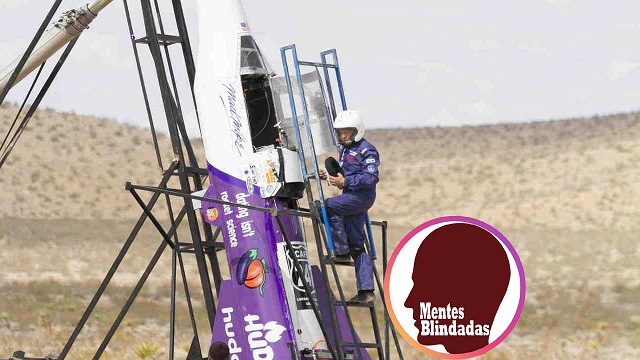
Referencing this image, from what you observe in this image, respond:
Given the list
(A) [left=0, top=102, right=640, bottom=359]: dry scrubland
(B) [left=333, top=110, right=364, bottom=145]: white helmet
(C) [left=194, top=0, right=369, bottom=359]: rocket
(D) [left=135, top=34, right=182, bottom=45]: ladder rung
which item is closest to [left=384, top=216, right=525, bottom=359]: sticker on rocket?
(C) [left=194, top=0, right=369, bottom=359]: rocket

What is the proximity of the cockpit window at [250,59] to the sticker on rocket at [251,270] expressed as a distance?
1990mm

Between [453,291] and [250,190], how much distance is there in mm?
3144

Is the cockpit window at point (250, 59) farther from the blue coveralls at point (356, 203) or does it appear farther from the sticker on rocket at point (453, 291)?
the sticker on rocket at point (453, 291)

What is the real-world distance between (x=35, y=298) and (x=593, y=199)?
1659 inches

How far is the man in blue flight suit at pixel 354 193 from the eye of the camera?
489 inches

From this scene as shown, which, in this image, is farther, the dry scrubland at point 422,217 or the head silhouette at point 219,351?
the dry scrubland at point 422,217

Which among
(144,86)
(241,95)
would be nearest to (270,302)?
(241,95)

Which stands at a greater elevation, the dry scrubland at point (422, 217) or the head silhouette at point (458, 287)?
the head silhouette at point (458, 287)

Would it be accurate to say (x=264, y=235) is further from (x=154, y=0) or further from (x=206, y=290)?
(x=154, y=0)

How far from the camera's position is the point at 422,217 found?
70.1 meters

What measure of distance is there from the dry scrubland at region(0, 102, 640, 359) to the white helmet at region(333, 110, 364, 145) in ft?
30.6

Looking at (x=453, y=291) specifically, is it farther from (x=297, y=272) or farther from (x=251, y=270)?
(x=251, y=270)

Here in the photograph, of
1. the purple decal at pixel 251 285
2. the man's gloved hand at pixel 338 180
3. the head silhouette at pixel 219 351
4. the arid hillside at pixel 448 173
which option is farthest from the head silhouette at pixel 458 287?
Answer: the arid hillside at pixel 448 173

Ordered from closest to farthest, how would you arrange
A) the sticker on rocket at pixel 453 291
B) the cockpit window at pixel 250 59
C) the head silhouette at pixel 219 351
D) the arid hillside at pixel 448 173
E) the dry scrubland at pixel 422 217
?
the head silhouette at pixel 219 351, the cockpit window at pixel 250 59, the sticker on rocket at pixel 453 291, the dry scrubland at pixel 422 217, the arid hillside at pixel 448 173
